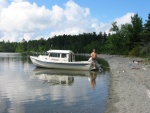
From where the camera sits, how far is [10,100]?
54.9ft

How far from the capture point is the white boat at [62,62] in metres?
38.1

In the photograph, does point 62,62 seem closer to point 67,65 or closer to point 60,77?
point 67,65

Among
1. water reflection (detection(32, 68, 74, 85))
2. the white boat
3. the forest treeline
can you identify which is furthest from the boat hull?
the forest treeline

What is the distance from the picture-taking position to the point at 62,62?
39062 mm

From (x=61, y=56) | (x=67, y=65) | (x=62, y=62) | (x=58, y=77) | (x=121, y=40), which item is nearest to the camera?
(x=58, y=77)

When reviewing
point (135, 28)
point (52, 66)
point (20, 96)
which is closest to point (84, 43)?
point (135, 28)

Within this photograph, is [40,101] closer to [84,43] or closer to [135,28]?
[135,28]

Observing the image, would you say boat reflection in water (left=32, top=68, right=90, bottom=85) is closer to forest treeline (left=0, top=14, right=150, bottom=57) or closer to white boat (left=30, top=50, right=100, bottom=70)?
white boat (left=30, top=50, right=100, bottom=70)

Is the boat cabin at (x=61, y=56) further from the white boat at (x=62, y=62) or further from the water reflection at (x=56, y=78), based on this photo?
the water reflection at (x=56, y=78)

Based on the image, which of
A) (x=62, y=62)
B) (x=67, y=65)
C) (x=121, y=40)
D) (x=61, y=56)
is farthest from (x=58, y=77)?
(x=121, y=40)

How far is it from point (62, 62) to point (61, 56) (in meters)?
1.24

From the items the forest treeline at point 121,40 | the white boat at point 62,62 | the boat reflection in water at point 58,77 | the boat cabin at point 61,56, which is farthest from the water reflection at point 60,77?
the forest treeline at point 121,40

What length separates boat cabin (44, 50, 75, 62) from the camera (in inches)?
1556

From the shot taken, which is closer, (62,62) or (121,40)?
(62,62)
